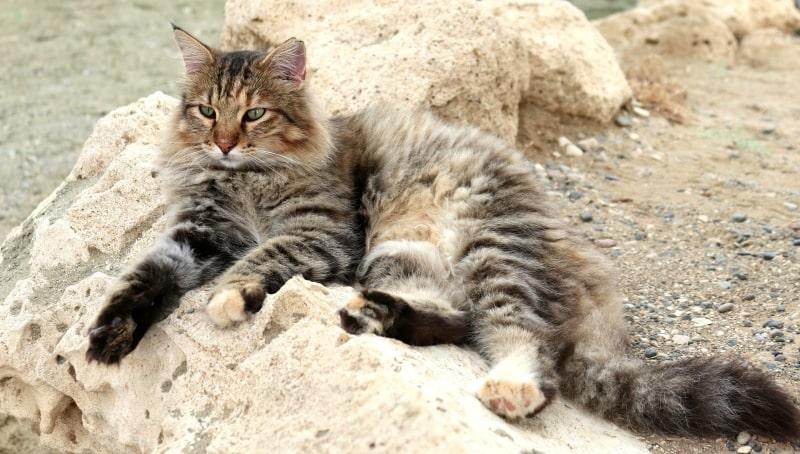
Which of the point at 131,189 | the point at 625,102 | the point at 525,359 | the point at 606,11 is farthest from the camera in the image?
the point at 606,11

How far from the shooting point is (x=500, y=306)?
3629mm

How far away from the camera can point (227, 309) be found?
3314 mm

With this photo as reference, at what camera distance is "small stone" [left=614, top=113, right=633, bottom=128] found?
309 inches

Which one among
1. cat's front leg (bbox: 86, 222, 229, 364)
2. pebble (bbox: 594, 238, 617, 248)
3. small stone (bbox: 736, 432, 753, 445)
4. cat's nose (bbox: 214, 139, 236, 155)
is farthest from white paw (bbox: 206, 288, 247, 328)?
pebble (bbox: 594, 238, 617, 248)

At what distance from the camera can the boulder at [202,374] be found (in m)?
2.74

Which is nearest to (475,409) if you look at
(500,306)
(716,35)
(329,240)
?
(500,306)

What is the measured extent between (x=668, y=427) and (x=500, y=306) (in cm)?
85

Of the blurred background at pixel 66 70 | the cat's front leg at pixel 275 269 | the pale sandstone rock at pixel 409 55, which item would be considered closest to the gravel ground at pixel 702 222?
the pale sandstone rock at pixel 409 55

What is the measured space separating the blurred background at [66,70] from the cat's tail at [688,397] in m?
5.30

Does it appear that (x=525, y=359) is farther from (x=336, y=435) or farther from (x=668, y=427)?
(x=336, y=435)

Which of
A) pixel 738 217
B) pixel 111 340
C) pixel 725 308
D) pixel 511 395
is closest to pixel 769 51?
pixel 738 217

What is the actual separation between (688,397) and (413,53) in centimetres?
358

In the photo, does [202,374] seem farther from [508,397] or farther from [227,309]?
[508,397]

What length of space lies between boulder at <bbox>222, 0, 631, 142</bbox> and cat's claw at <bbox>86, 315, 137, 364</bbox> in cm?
294
